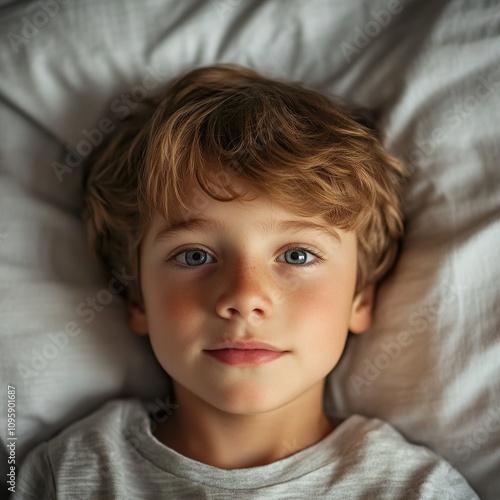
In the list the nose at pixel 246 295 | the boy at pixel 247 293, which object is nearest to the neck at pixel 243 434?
the boy at pixel 247 293

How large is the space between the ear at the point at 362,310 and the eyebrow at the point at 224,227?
19 centimetres

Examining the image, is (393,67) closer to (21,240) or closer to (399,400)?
(399,400)

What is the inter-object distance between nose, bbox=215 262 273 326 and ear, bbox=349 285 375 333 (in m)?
0.27

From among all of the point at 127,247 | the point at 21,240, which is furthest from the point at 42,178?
the point at 127,247

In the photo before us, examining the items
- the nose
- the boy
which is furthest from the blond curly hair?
the nose

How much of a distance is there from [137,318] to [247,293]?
0.35 m

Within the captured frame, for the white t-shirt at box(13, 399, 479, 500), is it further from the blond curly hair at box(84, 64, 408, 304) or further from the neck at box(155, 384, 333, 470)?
the blond curly hair at box(84, 64, 408, 304)

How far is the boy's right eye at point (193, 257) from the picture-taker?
3.69 feet

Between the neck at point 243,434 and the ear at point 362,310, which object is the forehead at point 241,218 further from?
the neck at point 243,434

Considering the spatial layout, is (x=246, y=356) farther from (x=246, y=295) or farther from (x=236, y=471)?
(x=236, y=471)

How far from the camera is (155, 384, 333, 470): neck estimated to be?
1204 mm

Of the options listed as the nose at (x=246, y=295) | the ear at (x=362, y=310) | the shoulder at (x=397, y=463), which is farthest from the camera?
the ear at (x=362, y=310)

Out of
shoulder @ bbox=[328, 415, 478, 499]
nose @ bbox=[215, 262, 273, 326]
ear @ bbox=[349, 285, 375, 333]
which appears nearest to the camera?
nose @ bbox=[215, 262, 273, 326]

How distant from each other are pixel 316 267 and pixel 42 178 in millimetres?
617
